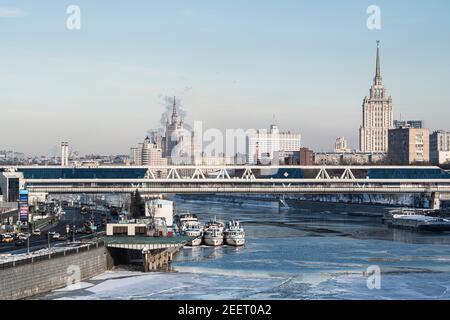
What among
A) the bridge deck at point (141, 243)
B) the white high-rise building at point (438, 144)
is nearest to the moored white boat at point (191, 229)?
the bridge deck at point (141, 243)

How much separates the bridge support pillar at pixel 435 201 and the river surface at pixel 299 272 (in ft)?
87.3

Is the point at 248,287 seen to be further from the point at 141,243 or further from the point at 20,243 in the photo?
the point at 20,243

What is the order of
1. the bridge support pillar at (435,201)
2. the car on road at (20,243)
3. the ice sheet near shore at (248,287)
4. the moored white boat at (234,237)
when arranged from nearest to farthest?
the ice sheet near shore at (248,287)
the car on road at (20,243)
the moored white boat at (234,237)
the bridge support pillar at (435,201)

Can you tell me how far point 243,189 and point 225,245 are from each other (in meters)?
30.0

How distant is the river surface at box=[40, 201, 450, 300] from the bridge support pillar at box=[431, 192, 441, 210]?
26611mm

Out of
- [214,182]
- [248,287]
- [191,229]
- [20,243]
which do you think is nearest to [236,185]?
[214,182]

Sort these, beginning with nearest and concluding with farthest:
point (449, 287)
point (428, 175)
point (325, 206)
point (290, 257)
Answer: point (449, 287) → point (290, 257) → point (428, 175) → point (325, 206)

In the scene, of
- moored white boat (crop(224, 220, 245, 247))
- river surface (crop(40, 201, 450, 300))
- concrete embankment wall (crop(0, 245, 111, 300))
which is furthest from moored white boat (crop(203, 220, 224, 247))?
concrete embankment wall (crop(0, 245, 111, 300))

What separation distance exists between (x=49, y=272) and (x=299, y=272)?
10833mm

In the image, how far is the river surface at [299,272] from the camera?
31.8 meters

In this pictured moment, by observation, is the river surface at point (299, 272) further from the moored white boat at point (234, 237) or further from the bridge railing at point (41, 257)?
the bridge railing at point (41, 257)

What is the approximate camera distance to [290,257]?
44781 mm
